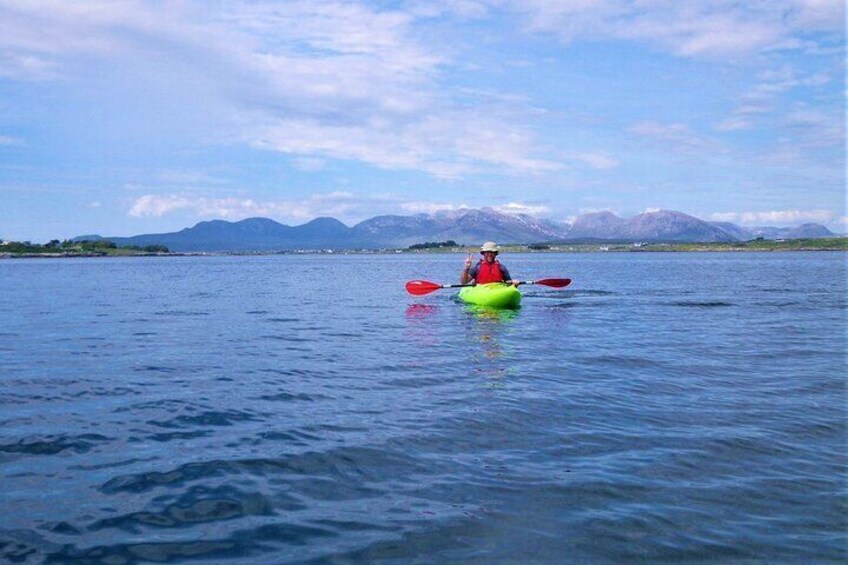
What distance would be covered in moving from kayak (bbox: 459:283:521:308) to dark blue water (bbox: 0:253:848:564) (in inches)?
291

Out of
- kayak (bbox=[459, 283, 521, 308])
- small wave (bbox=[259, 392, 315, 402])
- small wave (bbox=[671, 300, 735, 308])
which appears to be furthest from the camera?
small wave (bbox=[671, 300, 735, 308])

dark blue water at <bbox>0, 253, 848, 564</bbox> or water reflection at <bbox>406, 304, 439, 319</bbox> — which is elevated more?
water reflection at <bbox>406, 304, 439, 319</bbox>

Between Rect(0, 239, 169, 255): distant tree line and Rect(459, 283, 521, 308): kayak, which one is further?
Rect(0, 239, 169, 255): distant tree line

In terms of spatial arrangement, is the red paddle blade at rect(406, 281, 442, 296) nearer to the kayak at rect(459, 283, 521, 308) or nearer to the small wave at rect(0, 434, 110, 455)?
the kayak at rect(459, 283, 521, 308)

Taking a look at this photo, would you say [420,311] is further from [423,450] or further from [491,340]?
[423,450]

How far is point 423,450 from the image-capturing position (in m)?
9.02

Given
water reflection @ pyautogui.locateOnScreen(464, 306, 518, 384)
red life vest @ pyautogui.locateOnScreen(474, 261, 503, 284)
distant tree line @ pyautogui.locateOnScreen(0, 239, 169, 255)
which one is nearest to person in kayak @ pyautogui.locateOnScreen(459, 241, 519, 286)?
red life vest @ pyautogui.locateOnScreen(474, 261, 503, 284)

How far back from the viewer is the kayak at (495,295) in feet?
89.1

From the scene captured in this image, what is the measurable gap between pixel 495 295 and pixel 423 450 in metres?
18.7

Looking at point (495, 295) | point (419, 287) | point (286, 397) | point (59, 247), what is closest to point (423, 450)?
point (286, 397)

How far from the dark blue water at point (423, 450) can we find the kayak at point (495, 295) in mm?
7394

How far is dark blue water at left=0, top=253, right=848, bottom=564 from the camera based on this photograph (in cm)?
645

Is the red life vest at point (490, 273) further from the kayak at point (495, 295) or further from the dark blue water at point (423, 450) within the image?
the dark blue water at point (423, 450)

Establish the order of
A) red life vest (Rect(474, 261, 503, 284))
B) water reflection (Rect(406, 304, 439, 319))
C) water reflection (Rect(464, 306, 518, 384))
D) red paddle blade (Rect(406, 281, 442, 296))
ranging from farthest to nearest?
red paddle blade (Rect(406, 281, 442, 296)), red life vest (Rect(474, 261, 503, 284)), water reflection (Rect(406, 304, 439, 319)), water reflection (Rect(464, 306, 518, 384))
